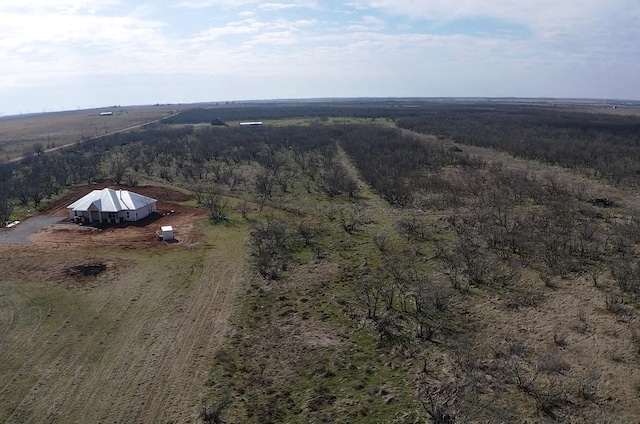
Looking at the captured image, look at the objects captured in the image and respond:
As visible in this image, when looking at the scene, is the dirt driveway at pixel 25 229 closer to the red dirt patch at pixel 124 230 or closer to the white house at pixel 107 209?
the red dirt patch at pixel 124 230

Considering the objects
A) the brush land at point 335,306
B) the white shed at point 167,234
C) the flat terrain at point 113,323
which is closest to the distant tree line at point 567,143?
the brush land at point 335,306

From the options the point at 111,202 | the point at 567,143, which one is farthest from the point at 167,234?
the point at 567,143

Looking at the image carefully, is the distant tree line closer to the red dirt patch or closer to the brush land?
the brush land

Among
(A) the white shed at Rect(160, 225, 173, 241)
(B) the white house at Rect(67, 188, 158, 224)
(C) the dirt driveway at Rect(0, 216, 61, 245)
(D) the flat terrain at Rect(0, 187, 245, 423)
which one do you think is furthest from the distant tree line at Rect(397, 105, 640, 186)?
(C) the dirt driveway at Rect(0, 216, 61, 245)

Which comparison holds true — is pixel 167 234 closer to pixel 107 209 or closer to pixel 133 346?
pixel 107 209

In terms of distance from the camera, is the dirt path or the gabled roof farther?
the gabled roof

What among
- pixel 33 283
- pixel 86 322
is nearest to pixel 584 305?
pixel 86 322
